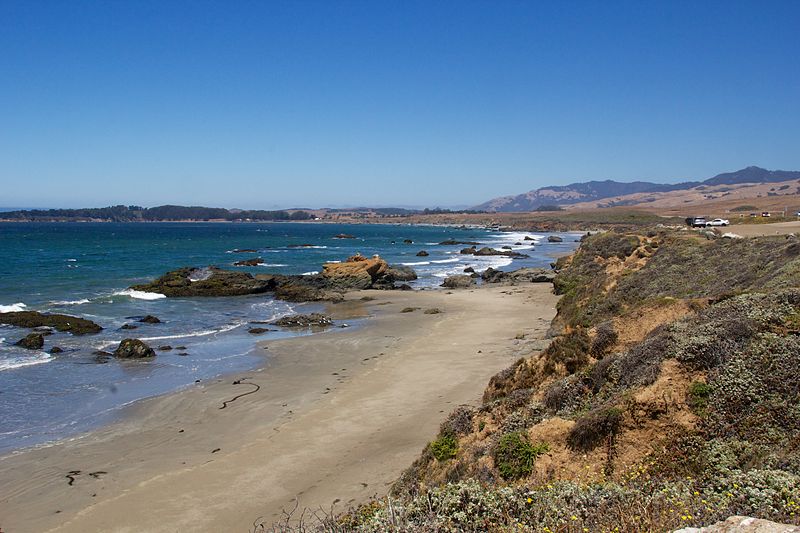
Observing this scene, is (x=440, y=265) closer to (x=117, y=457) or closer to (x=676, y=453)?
(x=117, y=457)

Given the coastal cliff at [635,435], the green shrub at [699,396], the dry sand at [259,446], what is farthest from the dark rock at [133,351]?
the green shrub at [699,396]

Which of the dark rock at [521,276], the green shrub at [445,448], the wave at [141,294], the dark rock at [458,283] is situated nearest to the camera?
the green shrub at [445,448]

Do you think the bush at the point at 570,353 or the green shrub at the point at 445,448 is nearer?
the green shrub at the point at 445,448

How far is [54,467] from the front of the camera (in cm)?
1190

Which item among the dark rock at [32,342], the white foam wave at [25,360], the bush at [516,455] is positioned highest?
the bush at [516,455]

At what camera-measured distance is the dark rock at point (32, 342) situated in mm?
23047

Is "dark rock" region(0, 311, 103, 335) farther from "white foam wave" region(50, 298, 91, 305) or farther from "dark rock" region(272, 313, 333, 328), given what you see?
"dark rock" region(272, 313, 333, 328)

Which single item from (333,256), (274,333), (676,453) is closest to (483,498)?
(676,453)

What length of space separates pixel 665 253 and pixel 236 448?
52.2 ft

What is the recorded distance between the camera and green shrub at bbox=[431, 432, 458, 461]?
899 centimetres

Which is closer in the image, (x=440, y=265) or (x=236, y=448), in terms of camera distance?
(x=236, y=448)

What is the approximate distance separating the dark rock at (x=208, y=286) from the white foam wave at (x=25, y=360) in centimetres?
1697

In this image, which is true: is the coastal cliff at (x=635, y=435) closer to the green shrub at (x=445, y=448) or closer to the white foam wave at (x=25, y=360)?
the green shrub at (x=445, y=448)

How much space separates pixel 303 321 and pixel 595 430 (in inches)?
891
